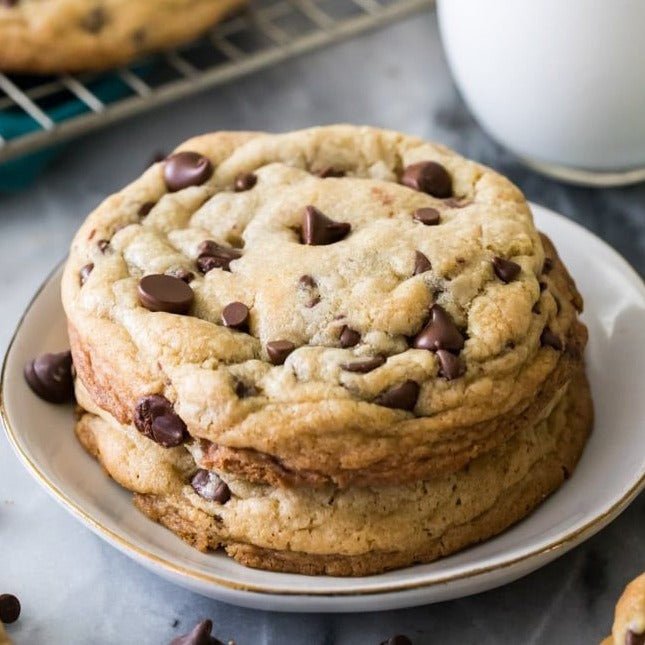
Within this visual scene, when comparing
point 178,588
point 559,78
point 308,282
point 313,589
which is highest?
point 308,282

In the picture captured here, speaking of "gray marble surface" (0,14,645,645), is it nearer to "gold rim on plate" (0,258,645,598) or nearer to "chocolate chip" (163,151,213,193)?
"gold rim on plate" (0,258,645,598)

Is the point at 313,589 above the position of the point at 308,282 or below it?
below

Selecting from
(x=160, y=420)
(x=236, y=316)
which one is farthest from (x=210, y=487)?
(x=236, y=316)

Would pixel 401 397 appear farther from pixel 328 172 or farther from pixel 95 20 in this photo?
pixel 95 20

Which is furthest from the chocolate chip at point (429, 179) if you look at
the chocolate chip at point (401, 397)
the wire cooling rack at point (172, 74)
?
the wire cooling rack at point (172, 74)

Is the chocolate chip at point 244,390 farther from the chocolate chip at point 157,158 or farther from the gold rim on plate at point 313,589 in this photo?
the chocolate chip at point 157,158

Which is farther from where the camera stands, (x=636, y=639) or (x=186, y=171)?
(x=186, y=171)

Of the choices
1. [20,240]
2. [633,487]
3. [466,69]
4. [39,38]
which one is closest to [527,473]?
[633,487]

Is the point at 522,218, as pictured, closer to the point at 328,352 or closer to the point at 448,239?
the point at 448,239
